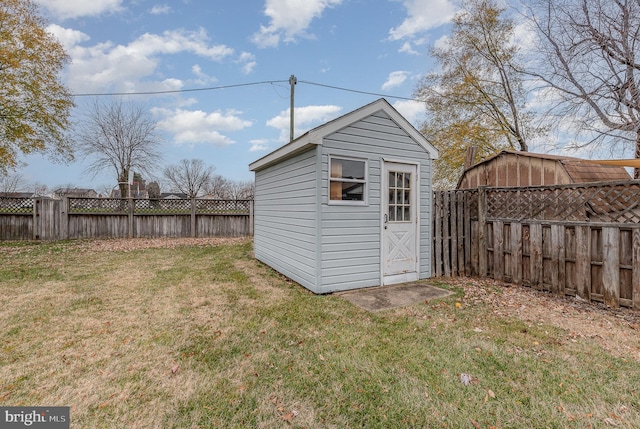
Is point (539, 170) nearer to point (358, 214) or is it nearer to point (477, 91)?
point (358, 214)

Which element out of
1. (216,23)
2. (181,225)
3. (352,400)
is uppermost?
(216,23)

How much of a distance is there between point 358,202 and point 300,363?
9.58 ft

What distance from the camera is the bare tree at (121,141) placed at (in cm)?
1739

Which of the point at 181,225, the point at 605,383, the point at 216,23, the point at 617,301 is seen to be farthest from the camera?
the point at 181,225

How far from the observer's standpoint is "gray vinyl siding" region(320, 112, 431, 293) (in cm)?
462

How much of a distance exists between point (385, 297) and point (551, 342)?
2.06m

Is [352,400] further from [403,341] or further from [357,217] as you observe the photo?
[357,217]

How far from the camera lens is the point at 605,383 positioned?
222 centimetres

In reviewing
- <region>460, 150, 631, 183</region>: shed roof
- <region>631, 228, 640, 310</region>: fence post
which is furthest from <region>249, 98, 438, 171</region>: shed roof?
<region>460, 150, 631, 183</region>: shed roof

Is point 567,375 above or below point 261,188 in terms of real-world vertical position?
below

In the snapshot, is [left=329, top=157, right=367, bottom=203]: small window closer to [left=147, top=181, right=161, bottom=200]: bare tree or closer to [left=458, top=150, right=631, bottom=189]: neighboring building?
[left=458, top=150, right=631, bottom=189]: neighboring building

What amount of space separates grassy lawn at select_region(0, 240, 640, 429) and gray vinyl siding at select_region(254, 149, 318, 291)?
0.83 meters

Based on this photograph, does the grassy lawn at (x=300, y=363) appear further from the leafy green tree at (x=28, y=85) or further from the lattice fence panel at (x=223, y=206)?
the leafy green tree at (x=28, y=85)

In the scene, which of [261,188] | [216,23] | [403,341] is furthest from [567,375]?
[216,23]
